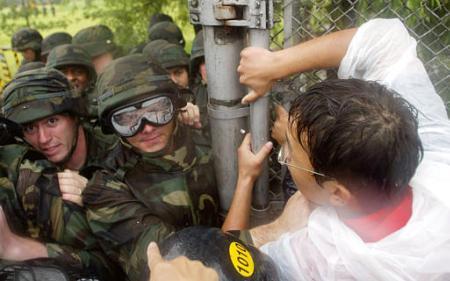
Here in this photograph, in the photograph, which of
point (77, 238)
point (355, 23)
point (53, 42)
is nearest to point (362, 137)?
point (355, 23)

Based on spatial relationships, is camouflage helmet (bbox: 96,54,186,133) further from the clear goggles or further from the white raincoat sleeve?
the white raincoat sleeve

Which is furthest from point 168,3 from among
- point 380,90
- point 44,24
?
point 380,90

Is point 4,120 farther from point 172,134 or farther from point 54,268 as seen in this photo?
point 54,268

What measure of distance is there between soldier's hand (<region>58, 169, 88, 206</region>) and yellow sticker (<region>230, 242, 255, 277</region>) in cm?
115

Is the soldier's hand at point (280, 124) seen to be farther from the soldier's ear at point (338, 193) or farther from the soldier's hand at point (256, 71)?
the soldier's ear at point (338, 193)

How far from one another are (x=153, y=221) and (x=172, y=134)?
551 millimetres

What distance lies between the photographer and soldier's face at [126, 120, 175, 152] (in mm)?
2324


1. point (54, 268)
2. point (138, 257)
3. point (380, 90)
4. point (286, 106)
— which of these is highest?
point (380, 90)

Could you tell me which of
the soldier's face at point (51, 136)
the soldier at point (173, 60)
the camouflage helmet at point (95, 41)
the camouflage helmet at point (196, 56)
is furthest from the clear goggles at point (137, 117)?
the camouflage helmet at point (95, 41)

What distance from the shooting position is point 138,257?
6.72 ft

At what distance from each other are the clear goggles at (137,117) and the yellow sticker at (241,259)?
99cm

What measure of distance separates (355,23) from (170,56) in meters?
3.16

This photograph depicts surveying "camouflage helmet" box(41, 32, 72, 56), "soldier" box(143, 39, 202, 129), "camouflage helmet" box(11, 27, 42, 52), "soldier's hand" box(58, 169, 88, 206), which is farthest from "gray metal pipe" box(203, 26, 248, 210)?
"camouflage helmet" box(11, 27, 42, 52)

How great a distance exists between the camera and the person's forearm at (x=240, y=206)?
6.16 feet
